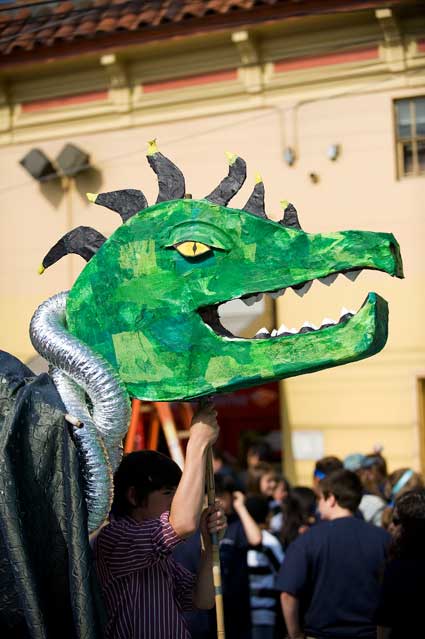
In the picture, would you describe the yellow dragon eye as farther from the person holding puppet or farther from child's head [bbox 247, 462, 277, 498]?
child's head [bbox 247, 462, 277, 498]

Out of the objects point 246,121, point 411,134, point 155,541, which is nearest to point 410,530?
point 155,541

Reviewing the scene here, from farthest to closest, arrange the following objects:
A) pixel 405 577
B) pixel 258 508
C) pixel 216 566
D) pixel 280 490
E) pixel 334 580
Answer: pixel 280 490 → pixel 258 508 → pixel 334 580 → pixel 405 577 → pixel 216 566

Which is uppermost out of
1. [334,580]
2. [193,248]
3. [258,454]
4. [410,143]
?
[410,143]

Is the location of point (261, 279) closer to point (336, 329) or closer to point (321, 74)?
point (336, 329)

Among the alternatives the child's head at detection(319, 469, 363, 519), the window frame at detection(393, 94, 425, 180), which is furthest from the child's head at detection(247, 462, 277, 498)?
the window frame at detection(393, 94, 425, 180)

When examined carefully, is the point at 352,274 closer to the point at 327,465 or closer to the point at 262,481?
the point at 327,465

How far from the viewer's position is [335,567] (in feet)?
16.7

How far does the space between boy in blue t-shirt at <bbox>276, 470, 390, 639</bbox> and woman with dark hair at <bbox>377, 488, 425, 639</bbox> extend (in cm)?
83

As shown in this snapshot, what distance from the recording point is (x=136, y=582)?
133 inches

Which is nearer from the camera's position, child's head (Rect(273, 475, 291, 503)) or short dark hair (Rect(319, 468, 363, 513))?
short dark hair (Rect(319, 468, 363, 513))

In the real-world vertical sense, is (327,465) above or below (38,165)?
below

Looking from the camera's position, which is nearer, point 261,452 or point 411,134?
point 261,452

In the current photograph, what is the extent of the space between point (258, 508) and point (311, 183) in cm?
556

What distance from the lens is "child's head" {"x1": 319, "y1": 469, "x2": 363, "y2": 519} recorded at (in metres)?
5.29
